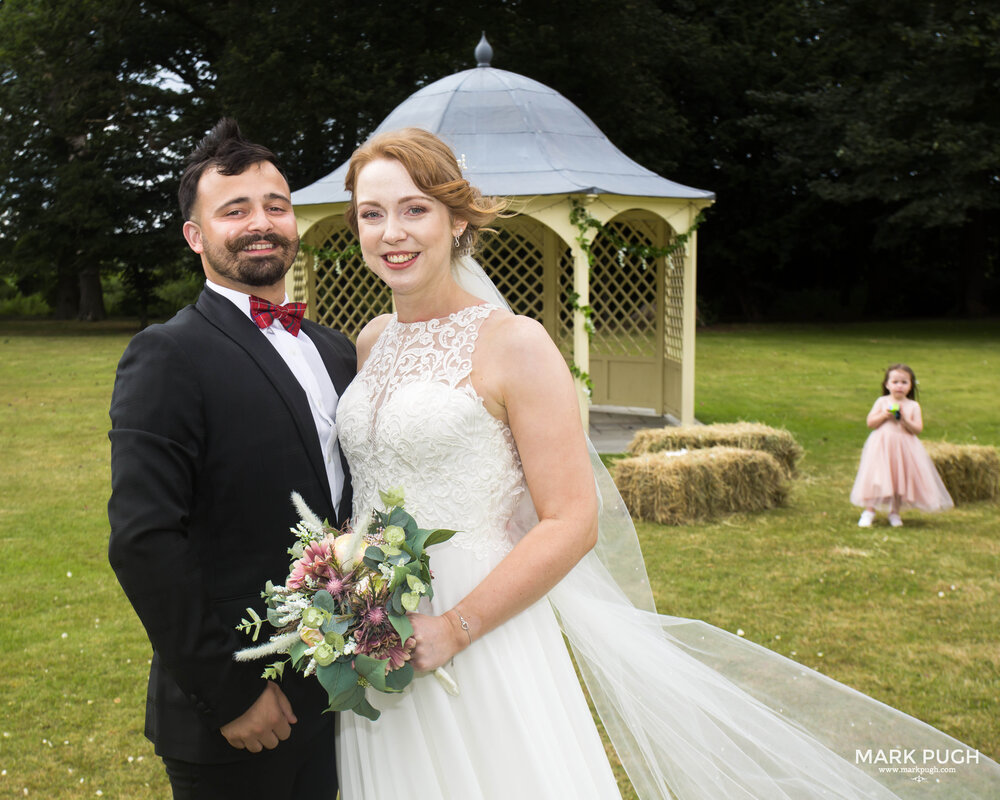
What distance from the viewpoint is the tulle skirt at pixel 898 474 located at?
7.89 metres

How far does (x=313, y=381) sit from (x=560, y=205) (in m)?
7.83

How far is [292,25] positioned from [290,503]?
24.4m

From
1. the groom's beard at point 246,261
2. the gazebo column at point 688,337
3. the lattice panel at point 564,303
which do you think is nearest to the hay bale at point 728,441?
the gazebo column at point 688,337

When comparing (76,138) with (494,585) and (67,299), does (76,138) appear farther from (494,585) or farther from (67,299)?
(494,585)

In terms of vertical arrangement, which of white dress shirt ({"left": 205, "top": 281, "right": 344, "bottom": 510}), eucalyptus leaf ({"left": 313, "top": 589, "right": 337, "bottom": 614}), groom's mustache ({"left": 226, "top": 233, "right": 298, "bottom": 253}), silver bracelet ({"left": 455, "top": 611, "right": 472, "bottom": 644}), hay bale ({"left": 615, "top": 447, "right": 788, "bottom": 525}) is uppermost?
groom's mustache ({"left": 226, "top": 233, "right": 298, "bottom": 253})

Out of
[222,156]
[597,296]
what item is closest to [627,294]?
[597,296]

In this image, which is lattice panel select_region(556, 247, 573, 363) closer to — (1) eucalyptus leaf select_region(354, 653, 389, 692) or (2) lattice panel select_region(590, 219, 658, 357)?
(2) lattice panel select_region(590, 219, 658, 357)

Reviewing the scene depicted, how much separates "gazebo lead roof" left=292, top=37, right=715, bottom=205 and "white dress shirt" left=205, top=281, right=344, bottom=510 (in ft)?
24.6

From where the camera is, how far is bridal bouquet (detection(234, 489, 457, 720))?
6.13ft

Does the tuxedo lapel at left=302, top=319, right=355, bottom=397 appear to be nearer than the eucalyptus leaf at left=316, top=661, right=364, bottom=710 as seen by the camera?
No

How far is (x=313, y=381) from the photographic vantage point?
257cm

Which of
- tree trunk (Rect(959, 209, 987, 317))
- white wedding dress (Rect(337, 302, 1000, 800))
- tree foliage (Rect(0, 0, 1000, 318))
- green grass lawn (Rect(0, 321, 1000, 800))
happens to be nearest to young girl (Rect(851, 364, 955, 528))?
green grass lawn (Rect(0, 321, 1000, 800))

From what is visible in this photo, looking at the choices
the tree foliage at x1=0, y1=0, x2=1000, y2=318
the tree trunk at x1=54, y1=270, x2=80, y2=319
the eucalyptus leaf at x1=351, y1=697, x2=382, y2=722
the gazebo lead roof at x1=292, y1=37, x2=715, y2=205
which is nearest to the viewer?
the eucalyptus leaf at x1=351, y1=697, x2=382, y2=722

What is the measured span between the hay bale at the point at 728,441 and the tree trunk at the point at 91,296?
30269 mm
